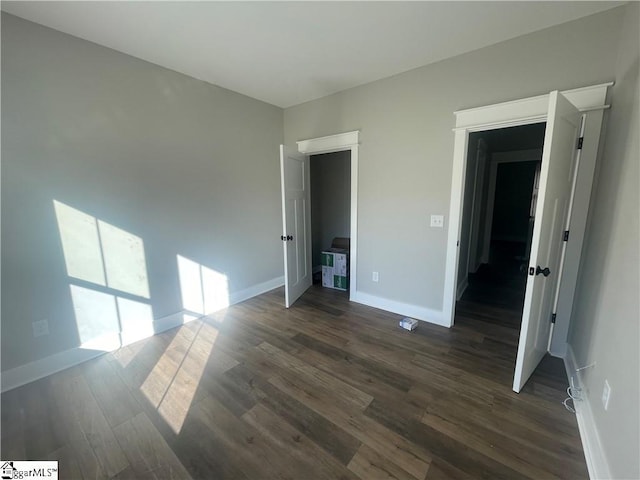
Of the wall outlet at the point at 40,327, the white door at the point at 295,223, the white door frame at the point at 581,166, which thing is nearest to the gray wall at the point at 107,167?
the wall outlet at the point at 40,327

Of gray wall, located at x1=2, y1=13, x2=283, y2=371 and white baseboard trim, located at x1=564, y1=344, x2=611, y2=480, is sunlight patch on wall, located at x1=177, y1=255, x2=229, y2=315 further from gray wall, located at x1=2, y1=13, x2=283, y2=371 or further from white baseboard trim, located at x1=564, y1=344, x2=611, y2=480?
white baseboard trim, located at x1=564, y1=344, x2=611, y2=480

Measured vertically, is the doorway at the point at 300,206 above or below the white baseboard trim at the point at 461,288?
above

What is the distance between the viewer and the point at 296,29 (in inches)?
78.9

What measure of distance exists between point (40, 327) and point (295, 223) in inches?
100

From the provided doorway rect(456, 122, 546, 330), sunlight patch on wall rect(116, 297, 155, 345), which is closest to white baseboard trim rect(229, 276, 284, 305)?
sunlight patch on wall rect(116, 297, 155, 345)

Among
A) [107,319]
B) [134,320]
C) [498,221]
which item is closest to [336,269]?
[134,320]

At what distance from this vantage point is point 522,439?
1.49 m

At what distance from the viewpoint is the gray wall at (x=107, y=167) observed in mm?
1871

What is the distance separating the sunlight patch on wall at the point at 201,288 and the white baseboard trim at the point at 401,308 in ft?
5.63

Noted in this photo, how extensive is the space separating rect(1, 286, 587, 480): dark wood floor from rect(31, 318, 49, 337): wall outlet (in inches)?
14.3

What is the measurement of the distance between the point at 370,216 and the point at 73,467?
304cm

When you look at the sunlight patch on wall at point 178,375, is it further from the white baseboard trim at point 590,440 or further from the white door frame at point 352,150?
the white baseboard trim at point 590,440

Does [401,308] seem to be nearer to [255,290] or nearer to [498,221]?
[255,290]

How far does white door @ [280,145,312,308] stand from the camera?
10.5 ft
